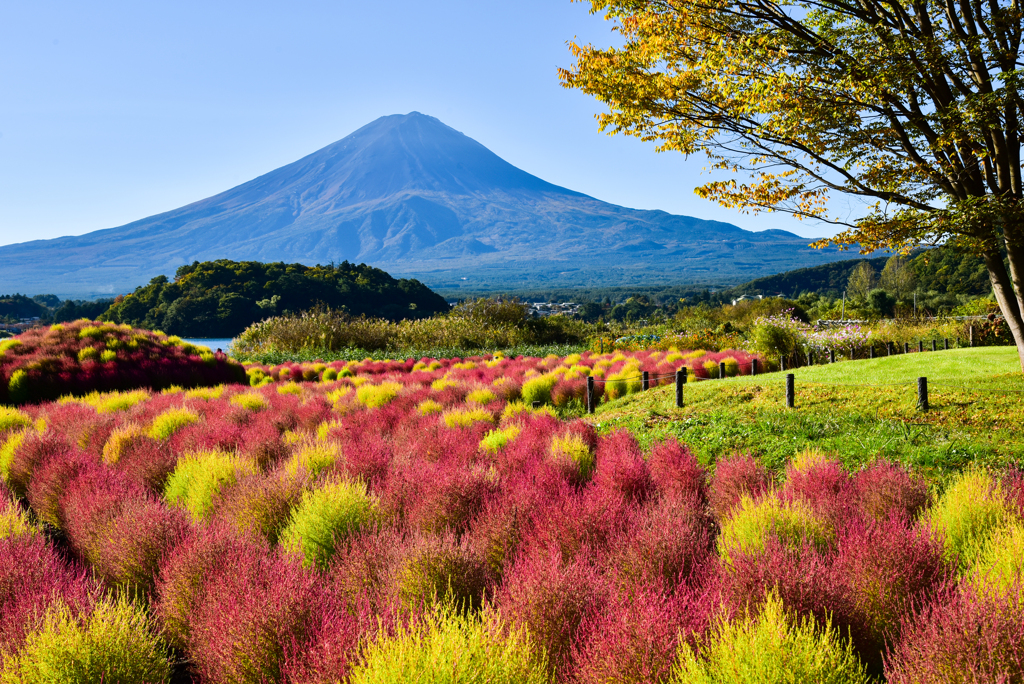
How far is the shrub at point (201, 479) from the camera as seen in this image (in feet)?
15.7

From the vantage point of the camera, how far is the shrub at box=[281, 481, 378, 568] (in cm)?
380

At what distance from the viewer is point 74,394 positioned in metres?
11.5

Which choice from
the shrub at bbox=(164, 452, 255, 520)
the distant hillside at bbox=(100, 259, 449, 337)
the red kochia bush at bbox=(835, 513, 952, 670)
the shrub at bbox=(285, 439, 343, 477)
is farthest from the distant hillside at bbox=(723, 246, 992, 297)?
the shrub at bbox=(164, 452, 255, 520)

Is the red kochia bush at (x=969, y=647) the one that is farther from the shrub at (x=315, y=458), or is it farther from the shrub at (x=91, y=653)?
the shrub at (x=315, y=458)

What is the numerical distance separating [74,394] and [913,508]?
46.7 feet

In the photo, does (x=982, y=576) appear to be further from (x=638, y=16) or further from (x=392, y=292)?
(x=392, y=292)

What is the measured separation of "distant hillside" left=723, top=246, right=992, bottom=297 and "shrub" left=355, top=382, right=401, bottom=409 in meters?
54.7

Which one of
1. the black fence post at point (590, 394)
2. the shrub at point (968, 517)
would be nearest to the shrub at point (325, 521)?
the shrub at point (968, 517)

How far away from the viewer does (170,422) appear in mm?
7668

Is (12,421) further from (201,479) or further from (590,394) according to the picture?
(590,394)

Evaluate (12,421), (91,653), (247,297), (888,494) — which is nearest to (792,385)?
(888,494)

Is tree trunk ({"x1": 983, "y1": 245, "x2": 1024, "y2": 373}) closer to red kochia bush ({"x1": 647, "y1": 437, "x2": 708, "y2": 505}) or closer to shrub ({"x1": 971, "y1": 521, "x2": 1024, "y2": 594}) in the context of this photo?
red kochia bush ({"x1": 647, "y1": 437, "x2": 708, "y2": 505})

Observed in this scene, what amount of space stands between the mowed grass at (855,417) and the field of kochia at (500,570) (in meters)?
1.12

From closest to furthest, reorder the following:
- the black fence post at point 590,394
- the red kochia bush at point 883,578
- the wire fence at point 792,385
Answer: the red kochia bush at point 883,578
the wire fence at point 792,385
the black fence post at point 590,394
